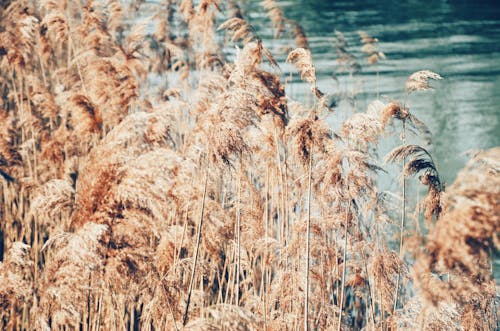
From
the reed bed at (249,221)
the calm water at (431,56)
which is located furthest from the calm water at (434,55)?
the reed bed at (249,221)

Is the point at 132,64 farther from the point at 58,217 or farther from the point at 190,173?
the point at 190,173

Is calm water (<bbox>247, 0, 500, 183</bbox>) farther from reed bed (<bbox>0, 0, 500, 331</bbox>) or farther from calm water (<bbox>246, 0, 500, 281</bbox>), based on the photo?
reed bed (<bbox>0, 0, 500, 331</bbox>)

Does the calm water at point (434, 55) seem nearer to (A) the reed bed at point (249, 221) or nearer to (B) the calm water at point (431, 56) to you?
(B) the calm water at point (431, 56)

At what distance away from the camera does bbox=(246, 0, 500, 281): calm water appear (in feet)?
32.3

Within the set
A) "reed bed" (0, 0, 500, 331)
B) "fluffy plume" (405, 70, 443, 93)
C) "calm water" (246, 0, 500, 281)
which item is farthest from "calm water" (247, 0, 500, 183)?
"reed bed" (0, 0, 500, 331)

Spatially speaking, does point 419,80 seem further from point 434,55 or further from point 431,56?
point 434,55

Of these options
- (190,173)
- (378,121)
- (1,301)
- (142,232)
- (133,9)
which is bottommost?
(1,301)

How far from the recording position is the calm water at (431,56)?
387 inches

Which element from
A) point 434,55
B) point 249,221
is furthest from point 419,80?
point 434,55

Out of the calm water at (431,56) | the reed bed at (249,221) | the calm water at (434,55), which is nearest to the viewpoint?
the reed bed at (249,221)

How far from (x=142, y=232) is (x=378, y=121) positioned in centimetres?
130

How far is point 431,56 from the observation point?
13359 mm

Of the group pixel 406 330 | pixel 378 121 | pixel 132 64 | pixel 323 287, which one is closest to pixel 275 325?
pixel 323 287

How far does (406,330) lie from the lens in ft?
11.3
